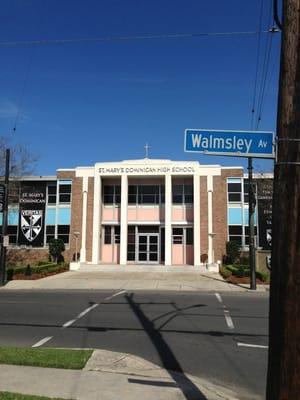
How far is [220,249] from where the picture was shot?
130 feet

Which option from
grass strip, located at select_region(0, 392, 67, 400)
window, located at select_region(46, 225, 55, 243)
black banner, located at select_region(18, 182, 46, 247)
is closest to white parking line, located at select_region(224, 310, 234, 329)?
grass strip, located at select_region(0, 392, 67, 400)

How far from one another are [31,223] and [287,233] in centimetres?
4039

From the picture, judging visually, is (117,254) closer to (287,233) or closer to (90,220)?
(90,220)

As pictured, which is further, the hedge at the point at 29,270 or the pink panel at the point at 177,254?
the pink panel at the point at 177,254

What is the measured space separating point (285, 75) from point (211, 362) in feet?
18.3

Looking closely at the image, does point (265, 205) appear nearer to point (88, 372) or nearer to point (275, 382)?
point (88, 372)

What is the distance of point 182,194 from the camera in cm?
4162

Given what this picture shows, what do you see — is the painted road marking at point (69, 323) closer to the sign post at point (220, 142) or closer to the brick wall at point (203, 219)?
the sign post at point (220, 142)

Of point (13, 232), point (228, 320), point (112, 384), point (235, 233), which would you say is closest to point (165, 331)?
point (228, 320)

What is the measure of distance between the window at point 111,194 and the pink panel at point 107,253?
383cm

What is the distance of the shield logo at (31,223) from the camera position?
1687 inches

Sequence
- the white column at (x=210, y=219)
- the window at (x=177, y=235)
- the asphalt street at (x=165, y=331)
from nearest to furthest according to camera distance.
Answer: the asphalt street at (x=165, y=331)
the white column at (x=210, y=219)
the window at (x=177, y=235)

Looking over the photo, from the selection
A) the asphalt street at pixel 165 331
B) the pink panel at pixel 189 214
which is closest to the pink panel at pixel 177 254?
the pink panel at pixel 189 214

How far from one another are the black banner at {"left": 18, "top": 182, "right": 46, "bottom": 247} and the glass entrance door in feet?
28.3
